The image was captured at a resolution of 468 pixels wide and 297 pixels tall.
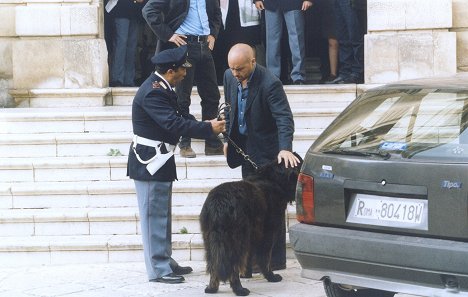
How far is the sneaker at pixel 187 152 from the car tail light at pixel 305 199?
345cm

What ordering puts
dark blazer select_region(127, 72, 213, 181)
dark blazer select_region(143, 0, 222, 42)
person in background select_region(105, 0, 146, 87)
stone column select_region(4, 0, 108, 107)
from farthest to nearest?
person in background select_region(105, 0, 146, 87) < stone column select_region(4, 0, 108, 107) < dark blazer select_region(143, 0, 222, 42) < dark blazer select_region(127, 72, 213, 181)

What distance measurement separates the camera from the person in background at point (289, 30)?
12969 millimetres

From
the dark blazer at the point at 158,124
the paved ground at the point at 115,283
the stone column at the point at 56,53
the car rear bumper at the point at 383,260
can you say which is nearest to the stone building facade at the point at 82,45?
the stone column at the point at 56,53

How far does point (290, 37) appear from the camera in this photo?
42.9 ft

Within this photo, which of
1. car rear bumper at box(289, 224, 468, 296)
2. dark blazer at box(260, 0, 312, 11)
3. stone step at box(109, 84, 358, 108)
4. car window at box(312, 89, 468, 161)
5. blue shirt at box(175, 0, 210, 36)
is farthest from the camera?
dark blazer at box(260, 0, 312, 11)

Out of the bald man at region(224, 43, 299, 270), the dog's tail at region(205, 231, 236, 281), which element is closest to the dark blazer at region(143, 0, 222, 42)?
the bald man at region(224, 43, 299, 270)

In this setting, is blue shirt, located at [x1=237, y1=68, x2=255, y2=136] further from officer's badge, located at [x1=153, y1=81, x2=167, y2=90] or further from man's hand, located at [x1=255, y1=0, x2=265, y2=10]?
man's hand, located at [x1=255, y1=0, x2=265, y2=10]

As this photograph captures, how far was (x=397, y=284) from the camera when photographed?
21.6 feet

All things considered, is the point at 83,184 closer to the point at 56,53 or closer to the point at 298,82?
the point at 56,53

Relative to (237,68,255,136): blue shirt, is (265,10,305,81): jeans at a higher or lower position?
higher

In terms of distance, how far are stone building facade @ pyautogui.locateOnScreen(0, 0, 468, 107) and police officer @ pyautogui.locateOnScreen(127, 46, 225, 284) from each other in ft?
11.8

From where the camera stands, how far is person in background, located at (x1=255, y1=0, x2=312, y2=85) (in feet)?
42.5

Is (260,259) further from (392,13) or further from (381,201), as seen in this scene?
(392,13)

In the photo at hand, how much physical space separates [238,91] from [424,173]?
284 cm
